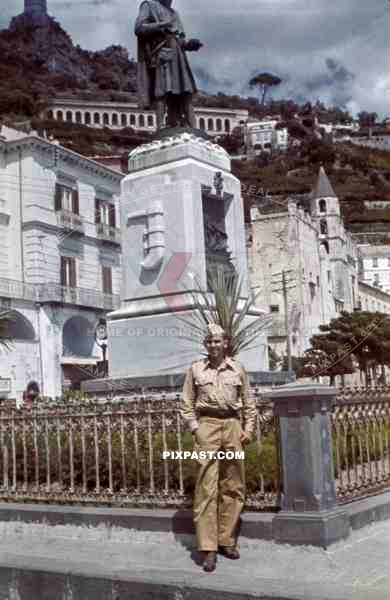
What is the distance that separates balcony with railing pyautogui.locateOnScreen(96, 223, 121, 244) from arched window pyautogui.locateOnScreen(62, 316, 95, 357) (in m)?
4.24

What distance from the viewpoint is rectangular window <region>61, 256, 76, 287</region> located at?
1248 inches

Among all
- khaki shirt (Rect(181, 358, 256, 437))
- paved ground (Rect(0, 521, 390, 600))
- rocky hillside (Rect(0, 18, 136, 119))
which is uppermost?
rocky hillside (Rect(0, 18, 136, 119))

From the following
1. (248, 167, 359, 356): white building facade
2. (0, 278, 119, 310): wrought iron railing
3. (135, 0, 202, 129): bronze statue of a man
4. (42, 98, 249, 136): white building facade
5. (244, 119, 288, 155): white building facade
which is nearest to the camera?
(135, 0, 202, 129): bronze statue of a man

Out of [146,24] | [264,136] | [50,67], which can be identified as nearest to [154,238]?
[146,24]

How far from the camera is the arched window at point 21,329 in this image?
28.6 metres

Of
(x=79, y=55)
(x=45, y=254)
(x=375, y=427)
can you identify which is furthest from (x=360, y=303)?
(x=79, y=55)

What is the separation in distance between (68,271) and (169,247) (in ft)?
71.7

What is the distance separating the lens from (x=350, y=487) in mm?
6398

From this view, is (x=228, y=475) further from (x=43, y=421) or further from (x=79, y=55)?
(x=79, y=55)

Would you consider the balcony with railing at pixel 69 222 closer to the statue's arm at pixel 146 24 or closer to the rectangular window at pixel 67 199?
the rectangular window at pixel 67 199

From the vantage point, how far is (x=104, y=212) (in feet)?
114

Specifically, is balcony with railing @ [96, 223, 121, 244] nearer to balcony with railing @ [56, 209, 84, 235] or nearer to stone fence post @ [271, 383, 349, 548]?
balcony with railing @ [56, 209, 84, 235]

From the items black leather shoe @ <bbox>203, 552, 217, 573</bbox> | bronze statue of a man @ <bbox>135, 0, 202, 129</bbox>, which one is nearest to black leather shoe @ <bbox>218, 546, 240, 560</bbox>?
black leather shoe @ <bbox>203, 552, 217, 573</bbox>

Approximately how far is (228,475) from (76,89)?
12665cm
